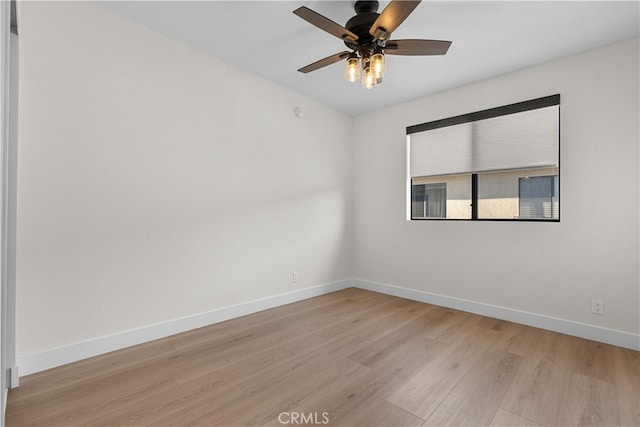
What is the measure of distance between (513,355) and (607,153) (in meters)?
1.96

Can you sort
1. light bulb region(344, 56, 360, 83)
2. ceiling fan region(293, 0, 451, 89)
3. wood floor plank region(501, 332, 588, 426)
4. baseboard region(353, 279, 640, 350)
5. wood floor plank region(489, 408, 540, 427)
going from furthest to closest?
baseboard region(353, 279, 640, 350) → light bulb region(344, 56, 360, 83) → ceiling fan region(293, 0, 451, 89) → wood floor plank region(501, 332, 588, 426) → wood floor plank region(489, 408, 540, 427)

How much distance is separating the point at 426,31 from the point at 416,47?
47 cm

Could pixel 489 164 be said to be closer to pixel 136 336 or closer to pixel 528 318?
pixel 528 318

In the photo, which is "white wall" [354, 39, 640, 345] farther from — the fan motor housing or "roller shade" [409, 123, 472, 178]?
the fan motor housing

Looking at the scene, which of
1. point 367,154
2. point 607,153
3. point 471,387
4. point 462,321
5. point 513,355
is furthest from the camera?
point 367,154

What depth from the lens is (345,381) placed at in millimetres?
1944

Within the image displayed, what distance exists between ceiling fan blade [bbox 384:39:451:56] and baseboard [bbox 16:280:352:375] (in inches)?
110

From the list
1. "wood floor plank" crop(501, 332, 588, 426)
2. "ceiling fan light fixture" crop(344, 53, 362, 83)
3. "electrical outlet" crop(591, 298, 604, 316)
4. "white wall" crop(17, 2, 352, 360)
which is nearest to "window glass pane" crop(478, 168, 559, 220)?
"electrical outlet" crop(591, 298, 604, 316)

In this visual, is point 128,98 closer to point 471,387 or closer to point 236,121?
point 236,121

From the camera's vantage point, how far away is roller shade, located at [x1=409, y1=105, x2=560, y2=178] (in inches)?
114

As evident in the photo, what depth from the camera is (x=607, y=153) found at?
257 centimetres

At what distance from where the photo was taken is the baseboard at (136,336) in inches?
79.8

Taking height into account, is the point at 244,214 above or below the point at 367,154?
below

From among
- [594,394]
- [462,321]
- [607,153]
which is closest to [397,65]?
[607,153]
